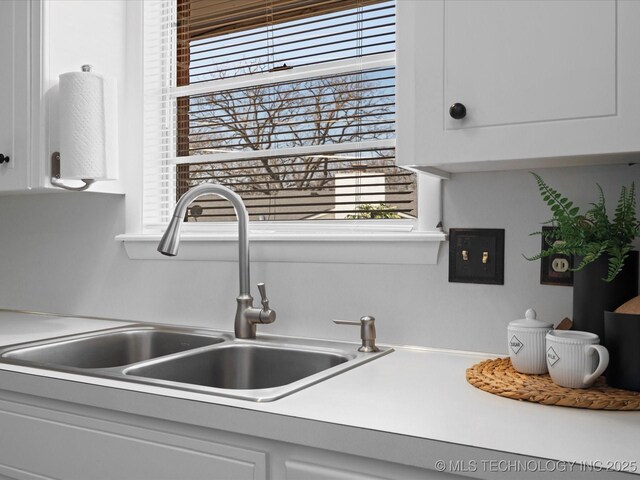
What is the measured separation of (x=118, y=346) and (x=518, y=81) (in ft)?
4.48

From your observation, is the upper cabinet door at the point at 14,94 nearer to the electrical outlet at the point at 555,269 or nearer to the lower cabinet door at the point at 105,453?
the lower cabinet door at the point at 105,453

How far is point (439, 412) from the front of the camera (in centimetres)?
102

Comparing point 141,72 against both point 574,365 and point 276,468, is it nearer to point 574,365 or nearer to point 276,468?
point 276,468

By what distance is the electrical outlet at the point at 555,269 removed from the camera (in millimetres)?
1388

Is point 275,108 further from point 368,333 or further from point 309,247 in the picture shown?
point 368,333

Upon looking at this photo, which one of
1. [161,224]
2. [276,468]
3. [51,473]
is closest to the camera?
[276,468]

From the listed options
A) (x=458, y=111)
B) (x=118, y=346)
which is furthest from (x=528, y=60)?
(x=118, y=346)

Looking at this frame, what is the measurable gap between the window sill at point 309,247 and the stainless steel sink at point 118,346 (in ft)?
0.83

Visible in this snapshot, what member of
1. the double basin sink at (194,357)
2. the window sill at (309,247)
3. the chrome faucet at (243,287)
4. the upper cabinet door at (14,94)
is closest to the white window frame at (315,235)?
the window sill at (309,247)

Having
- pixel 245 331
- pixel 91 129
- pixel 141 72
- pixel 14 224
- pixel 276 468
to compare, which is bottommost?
pixel 276 468

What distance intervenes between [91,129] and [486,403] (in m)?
1.34

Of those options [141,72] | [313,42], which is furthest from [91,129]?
[313,42]

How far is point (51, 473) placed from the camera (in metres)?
1.25

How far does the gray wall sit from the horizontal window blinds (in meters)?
0.18
